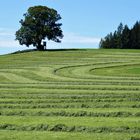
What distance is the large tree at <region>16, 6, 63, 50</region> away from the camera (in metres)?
100

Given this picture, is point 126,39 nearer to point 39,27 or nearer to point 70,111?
point 39,27

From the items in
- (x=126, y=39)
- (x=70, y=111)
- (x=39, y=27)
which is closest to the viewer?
(x=70, y=111)

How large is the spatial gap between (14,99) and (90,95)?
404 centimetres

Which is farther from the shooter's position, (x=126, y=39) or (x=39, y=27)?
(x=126, y=39)

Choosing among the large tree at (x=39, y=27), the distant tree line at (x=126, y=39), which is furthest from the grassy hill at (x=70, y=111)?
the distant tree line at (x=126, y=39)

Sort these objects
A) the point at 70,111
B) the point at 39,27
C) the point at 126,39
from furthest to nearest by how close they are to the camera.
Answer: the point at 126,39 → the point at 39,27 → the point at 70,111

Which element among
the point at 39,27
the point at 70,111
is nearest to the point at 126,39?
the point at 39,27

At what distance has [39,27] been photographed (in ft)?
332

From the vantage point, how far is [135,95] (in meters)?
25.5

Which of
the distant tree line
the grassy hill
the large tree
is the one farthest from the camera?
the distant tree line

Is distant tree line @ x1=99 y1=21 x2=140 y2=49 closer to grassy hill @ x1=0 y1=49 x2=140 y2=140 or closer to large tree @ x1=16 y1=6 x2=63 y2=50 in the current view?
large tree @ x1=16 y1=6 x2=63 y2=50

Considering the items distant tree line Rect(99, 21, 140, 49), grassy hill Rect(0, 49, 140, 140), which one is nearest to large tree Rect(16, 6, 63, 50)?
distant tree line Rect(99, 21, 140, 49)

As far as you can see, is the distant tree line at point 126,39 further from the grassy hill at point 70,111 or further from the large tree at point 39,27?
the grassy hill at point 70,111

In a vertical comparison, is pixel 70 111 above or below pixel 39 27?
below
